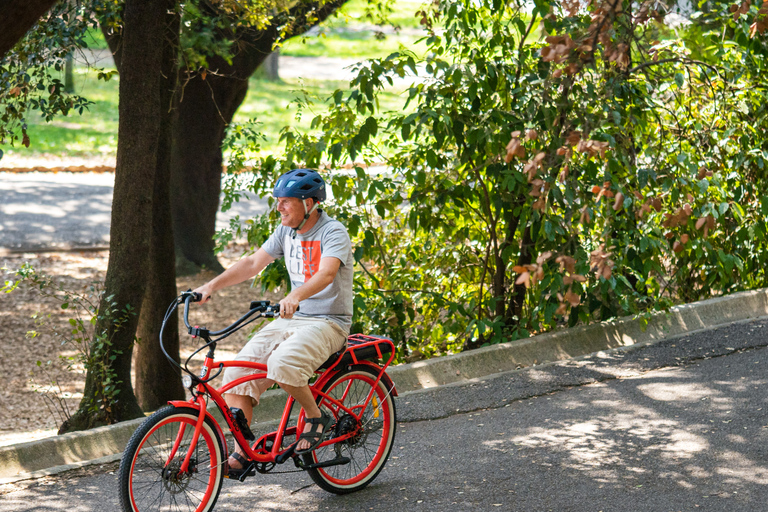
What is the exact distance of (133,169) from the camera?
610 cm

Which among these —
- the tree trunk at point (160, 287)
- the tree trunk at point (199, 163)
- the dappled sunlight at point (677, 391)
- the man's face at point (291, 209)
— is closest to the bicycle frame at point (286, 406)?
the man's face at point (291, 209)

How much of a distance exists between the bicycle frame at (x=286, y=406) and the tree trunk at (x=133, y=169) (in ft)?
5.70

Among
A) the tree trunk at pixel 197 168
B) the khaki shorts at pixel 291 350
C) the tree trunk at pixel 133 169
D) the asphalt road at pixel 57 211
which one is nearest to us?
the khaki shorts at pixel 291 350

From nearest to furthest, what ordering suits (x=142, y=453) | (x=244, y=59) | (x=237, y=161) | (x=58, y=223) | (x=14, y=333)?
1. (x=142, y=453)
2. (x=237, y=161)
3. (x=14, y=333)
4. (x=244, y=59)
5. (x=58, y=223)

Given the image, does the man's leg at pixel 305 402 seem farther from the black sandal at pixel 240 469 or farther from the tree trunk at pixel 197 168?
the tree trunk at pixel 197 168

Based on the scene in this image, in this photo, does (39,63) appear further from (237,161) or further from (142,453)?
(142,453)

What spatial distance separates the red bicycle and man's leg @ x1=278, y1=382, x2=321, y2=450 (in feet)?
0.18

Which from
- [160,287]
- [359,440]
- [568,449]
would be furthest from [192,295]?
[160,287]

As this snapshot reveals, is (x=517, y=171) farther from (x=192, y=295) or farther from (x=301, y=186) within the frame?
(x=192, y=295)

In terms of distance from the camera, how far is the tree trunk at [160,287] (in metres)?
7.06

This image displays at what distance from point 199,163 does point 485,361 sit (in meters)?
7.49

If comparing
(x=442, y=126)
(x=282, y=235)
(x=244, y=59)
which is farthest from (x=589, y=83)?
(x=244, y=59)

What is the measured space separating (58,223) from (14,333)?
18.2 feet

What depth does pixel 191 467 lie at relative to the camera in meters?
4.14
